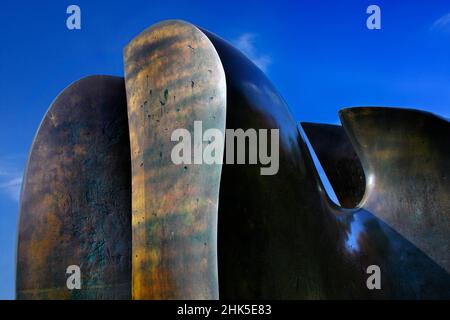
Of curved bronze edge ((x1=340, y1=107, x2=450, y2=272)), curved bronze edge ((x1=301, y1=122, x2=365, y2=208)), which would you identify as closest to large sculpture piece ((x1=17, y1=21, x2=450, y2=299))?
curved bronze edge ((x1=340, y1=107, x2=450, y2=272))

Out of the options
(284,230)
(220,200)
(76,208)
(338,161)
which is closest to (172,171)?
(220,200)

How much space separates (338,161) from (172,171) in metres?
3.15

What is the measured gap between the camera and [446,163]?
515 cm

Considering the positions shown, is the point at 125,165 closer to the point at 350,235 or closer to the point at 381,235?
the point at 350,235

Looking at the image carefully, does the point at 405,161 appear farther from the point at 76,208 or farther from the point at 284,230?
the point at 76,208

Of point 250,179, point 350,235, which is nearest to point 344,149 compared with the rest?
point 350,235

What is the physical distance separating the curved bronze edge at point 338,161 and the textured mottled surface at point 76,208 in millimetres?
2440

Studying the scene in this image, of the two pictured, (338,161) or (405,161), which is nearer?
(405,161)

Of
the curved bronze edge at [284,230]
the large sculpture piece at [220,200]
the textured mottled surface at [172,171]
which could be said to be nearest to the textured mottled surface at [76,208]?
the large sculpture piece at [220,200]

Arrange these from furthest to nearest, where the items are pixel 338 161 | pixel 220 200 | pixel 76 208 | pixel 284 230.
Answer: pixel 338 161, pixel 76 208, pixel 284 230, pixel 220 200

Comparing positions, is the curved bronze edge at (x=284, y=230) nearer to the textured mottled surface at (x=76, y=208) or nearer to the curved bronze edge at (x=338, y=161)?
the textured mottled surface at (x=76, y=208)

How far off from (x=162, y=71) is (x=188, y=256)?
48.4 inches

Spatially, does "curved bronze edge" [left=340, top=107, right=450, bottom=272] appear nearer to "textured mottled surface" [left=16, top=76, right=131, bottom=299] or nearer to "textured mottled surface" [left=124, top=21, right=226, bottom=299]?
"textured mottled surface" [left=124, top=21, right=226, bottom=299]

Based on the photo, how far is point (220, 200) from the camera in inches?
133
